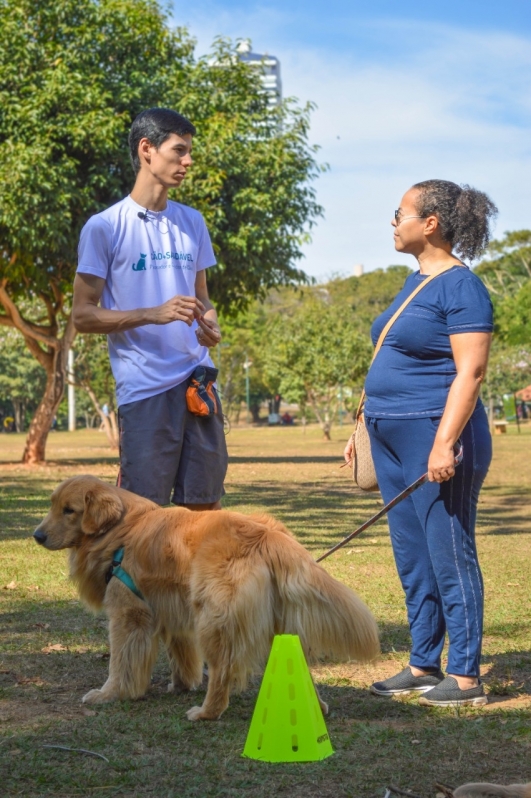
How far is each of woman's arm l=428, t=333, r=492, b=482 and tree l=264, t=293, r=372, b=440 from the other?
37.9 meters

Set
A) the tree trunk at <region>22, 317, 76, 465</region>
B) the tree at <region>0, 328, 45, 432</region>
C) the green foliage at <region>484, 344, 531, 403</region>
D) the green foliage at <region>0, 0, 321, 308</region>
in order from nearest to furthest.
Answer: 1. the green foliage at <region>0, 0, 321, 308</region>
2. the tree trunk at <region>22, 317, 76, 465</region>
3. the green foliage at <region>484, 344, 531, 403</region>
4. the tree at <region>0, 328, 45, 432</region>

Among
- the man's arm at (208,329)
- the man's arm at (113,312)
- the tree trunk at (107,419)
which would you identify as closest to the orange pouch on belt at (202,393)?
the man's arm at (208,329)

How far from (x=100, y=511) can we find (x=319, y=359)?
38532 mm

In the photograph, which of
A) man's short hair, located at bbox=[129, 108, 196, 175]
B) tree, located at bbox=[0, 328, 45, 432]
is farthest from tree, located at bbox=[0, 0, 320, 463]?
tree, located at bbox=[0, 328, 45, 432]

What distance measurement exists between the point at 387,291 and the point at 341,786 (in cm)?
7699

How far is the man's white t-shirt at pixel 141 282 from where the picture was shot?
4.40 metres

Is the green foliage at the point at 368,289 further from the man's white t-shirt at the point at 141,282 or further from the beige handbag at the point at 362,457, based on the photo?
the man's white t-shirt at the point at 141,282

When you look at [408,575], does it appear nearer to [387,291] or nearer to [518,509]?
[518,509]

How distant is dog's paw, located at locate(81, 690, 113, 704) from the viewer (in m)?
4.20

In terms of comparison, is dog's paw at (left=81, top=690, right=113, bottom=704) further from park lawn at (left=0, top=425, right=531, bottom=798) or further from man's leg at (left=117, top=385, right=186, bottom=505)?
man's leg at (left=117, top=385, right=186, bottom=505)

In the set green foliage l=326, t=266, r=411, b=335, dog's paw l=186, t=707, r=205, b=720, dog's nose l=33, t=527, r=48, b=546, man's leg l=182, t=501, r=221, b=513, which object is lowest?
dog's paw l=186, t=707, r=205, b=720

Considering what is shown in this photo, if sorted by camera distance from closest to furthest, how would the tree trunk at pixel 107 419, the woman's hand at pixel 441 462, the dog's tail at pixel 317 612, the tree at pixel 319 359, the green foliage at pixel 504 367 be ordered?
1. the dog's tail at pixel 317 612
2. the woman's hand at pixel 441 462
3. the tree trunk at pixel 107 419
4. the tree at pixel 319 359
5. the green foliage at pixel 504 367

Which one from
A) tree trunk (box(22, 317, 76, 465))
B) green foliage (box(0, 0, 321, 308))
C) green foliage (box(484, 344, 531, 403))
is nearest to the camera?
green foliage (box(0, 0, 321, 308))

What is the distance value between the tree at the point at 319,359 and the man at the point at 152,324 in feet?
123
